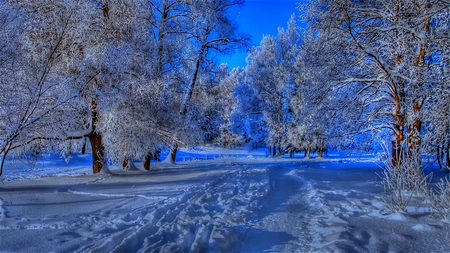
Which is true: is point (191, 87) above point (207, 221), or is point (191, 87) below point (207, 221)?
above

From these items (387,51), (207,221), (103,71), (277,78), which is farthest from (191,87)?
(277,78)

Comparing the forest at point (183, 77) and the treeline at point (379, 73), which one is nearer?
the forest at point (183, 77)

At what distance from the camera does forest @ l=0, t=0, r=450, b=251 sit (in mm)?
5531

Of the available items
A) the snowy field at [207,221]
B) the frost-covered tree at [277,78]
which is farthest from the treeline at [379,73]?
the frost-covered tree at [277,78]

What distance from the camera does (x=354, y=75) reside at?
8461mm

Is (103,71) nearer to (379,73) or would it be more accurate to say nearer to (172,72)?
(172,72)

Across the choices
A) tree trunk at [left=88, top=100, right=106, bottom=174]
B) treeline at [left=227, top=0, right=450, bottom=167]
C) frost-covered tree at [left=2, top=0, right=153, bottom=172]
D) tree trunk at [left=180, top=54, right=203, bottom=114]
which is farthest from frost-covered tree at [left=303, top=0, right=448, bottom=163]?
tree trunk at [left=88, top=100, right=106, bottom=174]

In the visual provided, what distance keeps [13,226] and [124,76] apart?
5984mm

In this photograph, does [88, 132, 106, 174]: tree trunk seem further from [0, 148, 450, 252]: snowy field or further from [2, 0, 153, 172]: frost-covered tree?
[0, 148, 450, 252]: snowy field

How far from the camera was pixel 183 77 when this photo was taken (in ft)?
39.6

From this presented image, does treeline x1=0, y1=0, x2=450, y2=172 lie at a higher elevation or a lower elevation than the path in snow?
higher

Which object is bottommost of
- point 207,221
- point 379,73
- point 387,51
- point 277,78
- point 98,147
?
point 207,221

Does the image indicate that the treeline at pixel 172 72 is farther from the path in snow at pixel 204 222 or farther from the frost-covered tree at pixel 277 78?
the frost-covered tree at pixel 277 78

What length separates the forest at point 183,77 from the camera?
18.1 ft
